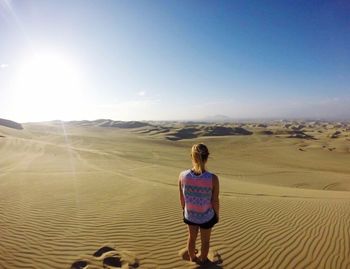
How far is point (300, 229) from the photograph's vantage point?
8.55 meters

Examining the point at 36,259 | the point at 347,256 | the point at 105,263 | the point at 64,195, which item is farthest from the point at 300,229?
the point at 64,195

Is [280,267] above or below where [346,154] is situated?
above

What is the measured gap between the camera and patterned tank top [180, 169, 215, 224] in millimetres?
5164

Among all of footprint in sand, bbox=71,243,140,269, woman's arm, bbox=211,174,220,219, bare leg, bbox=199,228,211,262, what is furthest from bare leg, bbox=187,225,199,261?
footprint in sand, bbox=71,243,140,269

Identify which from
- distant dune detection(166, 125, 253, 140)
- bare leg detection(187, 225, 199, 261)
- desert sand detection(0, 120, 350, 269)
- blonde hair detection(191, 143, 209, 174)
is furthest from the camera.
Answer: distant dune detection(166, 125, 253, 140)

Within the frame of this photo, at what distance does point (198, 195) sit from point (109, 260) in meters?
2.40

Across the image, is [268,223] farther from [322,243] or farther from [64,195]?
[64,195]

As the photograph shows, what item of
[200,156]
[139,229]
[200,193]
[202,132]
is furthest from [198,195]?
[202,132]

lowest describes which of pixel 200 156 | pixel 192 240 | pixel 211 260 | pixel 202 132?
Answer: pixel 202 132

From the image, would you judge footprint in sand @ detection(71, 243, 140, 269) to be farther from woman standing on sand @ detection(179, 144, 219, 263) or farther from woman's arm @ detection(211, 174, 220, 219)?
woman's arm @ detection(211, 174, 220, 219)

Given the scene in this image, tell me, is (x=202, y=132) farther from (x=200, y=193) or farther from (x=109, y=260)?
(x=200, y=193)

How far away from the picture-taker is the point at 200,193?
5.25 m

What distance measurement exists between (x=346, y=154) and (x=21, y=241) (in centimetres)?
4986

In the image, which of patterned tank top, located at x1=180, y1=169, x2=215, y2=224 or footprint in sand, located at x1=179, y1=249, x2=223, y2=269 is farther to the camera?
footprint in sand, located at x1=179, y1=249, x2=223, y2=269
